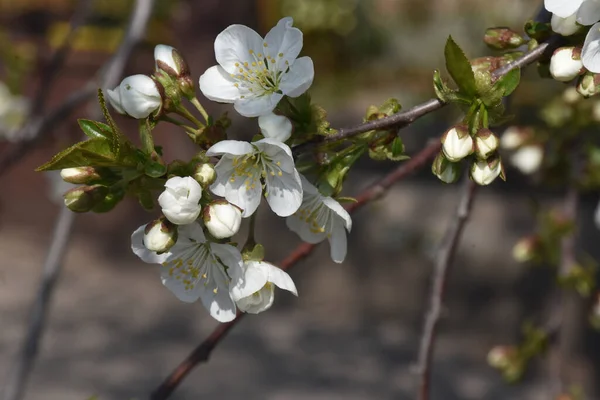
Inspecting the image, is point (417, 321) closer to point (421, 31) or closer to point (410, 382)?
point (410, 382)

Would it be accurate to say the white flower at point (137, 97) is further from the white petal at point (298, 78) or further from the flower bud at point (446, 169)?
the flower bud at point (446, 169)

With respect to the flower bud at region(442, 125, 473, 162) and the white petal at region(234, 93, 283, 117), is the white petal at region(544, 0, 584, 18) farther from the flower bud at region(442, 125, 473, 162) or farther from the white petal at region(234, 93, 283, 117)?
the white petal at region(234, 93, 283, 117)

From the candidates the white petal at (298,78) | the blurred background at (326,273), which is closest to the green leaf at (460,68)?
the white petal at (298,78)

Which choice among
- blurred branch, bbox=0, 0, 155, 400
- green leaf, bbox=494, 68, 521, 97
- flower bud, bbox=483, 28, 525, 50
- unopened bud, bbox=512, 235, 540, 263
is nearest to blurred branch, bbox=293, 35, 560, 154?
green leaf, bbox=494, 68, 521, 97

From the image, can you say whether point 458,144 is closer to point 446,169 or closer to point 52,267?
point 446,169

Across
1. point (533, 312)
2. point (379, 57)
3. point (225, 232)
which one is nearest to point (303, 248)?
point (225, 232)

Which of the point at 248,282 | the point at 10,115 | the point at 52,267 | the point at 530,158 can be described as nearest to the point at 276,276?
the point at 248,282
